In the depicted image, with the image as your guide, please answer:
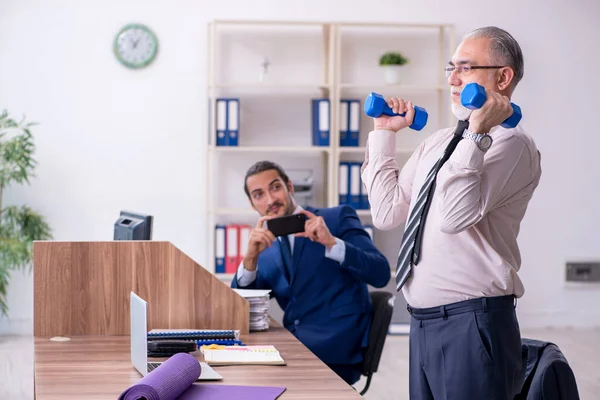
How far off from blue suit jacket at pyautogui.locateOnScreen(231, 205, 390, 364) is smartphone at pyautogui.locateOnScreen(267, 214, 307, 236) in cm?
16

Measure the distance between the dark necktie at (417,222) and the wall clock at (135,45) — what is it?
4151 mm

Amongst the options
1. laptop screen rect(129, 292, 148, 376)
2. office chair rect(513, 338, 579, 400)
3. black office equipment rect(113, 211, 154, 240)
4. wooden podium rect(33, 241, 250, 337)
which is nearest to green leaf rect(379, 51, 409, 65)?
black office equipment rect(113, 211, 154, 240)

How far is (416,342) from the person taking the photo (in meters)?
2.14

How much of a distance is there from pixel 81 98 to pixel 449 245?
4419mm

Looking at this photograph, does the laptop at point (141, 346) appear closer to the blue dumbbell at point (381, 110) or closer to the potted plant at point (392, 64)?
the blue dumbbell at point (381, 110)

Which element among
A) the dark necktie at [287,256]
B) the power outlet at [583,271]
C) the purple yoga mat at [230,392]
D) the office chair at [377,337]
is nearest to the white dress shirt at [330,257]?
the dark necktie at [287,256]

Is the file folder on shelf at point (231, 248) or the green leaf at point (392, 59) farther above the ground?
the green leaf at point (392, 59)

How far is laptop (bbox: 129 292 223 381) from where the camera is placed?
2058mm

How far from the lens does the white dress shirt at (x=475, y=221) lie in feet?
6.32

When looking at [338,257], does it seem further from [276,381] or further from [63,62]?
[63,62]

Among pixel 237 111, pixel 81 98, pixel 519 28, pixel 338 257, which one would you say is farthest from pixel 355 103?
pixel 338 257

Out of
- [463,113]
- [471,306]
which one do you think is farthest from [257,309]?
[463,113]

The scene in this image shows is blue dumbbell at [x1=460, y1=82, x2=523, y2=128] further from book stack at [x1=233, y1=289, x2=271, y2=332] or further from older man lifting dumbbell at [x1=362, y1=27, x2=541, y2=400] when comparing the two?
book stack at [x1=233, y1=289, x2=271, y2=332]

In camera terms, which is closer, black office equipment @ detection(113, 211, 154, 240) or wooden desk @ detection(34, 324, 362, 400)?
wooden desk @ detection(34, 324, 362, 400)
